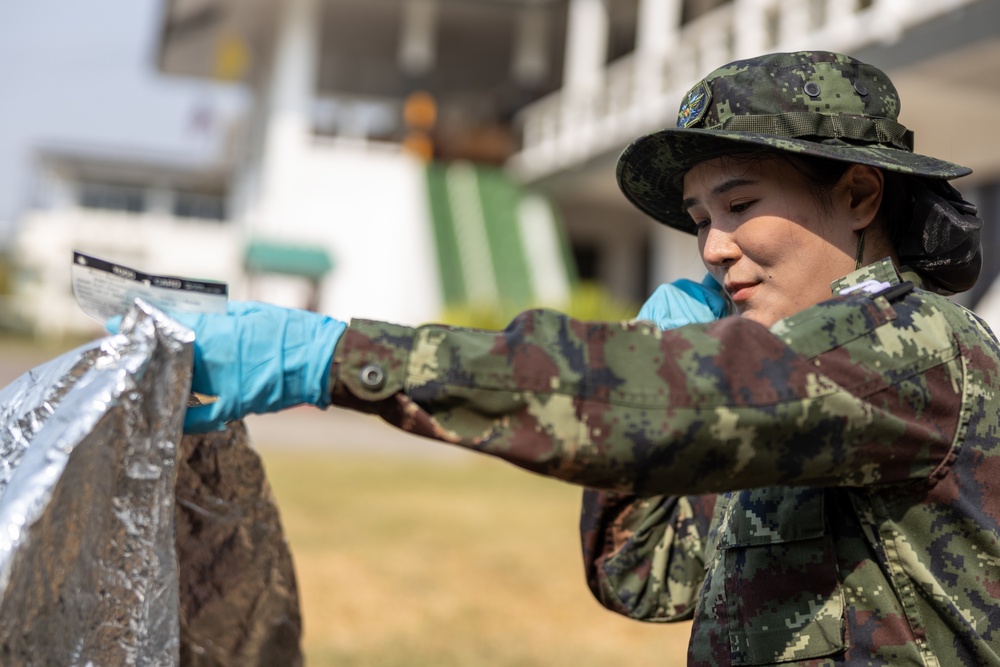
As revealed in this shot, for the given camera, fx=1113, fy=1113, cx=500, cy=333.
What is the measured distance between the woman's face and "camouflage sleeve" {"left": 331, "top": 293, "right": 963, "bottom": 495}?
11.9 inches

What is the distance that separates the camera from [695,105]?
163 cm

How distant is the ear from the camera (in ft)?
5.08

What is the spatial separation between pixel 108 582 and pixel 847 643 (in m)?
0.94

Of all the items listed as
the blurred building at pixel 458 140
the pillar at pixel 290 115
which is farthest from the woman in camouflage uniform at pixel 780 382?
the pillar at pixel 290 115

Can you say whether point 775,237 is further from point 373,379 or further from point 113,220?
point 113,220

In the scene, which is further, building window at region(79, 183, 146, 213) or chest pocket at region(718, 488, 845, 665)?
building window at region(79, 183, 146, 213)

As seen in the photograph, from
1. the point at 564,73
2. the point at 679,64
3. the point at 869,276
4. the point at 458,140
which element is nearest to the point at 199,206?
the point at 564,73

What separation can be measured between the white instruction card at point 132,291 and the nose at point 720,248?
689 millimetres

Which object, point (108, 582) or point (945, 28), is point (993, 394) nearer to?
point (108, 582)

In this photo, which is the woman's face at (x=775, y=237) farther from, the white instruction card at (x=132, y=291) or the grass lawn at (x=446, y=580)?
the grass lawn at (x=446, y=580)

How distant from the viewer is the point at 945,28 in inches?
335

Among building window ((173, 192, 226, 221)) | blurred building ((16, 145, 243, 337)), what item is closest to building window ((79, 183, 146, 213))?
blurred building ((16, 145, 243, 337))

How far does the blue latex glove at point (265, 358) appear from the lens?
121 centimetres

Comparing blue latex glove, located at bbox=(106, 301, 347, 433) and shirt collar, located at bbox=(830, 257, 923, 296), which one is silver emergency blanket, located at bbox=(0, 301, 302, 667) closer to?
blue latex glove, located at bbox=(106, 301, 347, 433)
